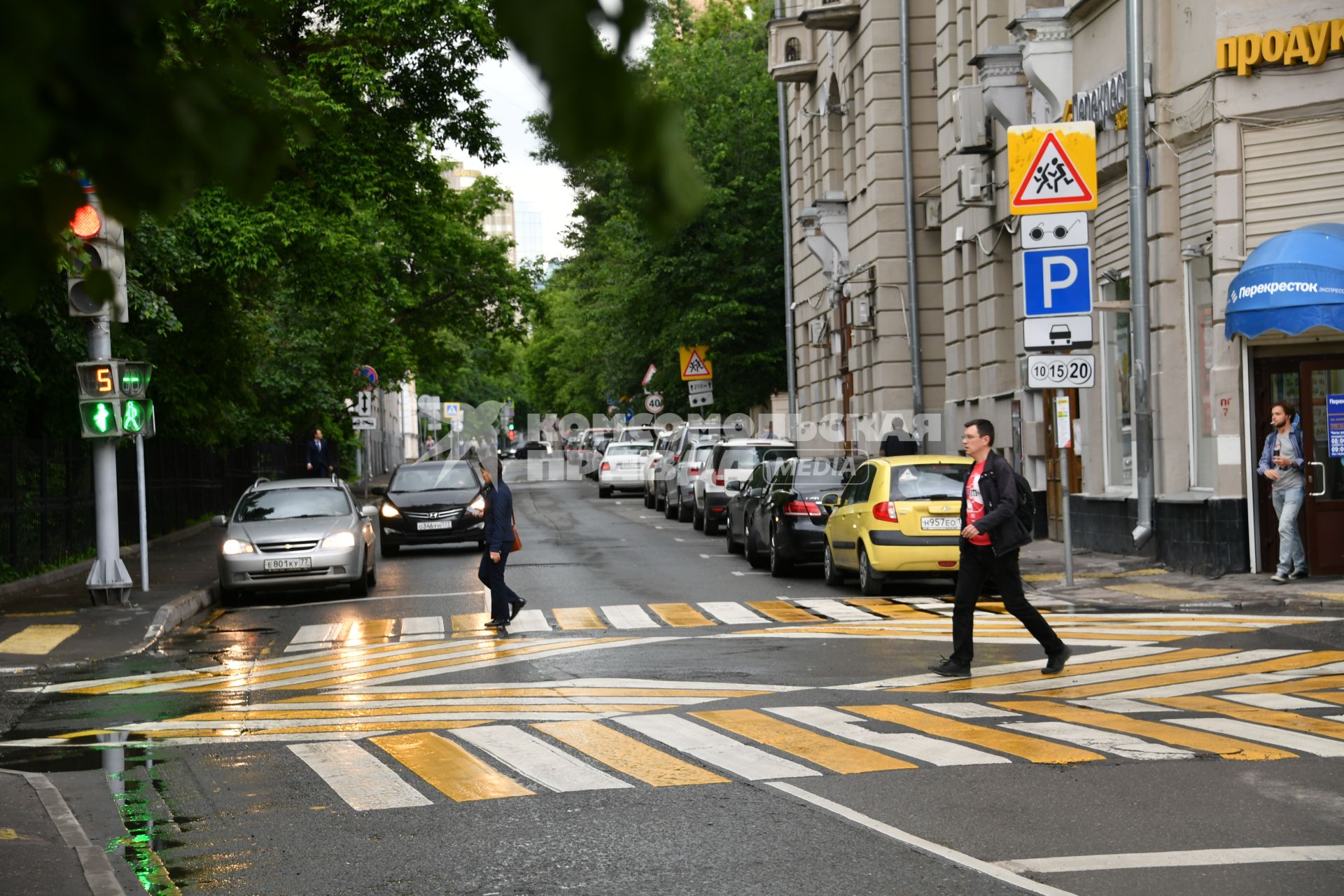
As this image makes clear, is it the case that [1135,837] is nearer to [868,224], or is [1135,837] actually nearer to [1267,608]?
[1267,608]

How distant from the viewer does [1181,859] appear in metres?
6.35

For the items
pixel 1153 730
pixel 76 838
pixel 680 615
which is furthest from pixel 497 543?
pixel 76 838

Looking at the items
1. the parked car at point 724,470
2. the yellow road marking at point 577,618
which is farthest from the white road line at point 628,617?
the parked car at point 724,470

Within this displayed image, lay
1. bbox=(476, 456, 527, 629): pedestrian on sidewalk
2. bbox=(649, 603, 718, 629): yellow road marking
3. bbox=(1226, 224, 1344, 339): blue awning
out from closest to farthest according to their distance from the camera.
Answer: bbox=(476, 456, 527, 629): pedestrian on sidewalk
bbox=(649, 603, 718, 629): yellow road marking
bbox=(1226, 224, 1344, 339): blue awning

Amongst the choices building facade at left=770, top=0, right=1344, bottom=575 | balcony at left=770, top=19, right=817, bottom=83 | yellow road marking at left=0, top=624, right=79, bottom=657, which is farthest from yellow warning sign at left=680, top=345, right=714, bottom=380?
yellow road marking at left=0, top=624, right=79, bottom=657

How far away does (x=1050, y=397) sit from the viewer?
980 inches

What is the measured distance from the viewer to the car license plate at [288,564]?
20250 mm

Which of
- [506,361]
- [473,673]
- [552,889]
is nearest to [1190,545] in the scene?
[473,673]

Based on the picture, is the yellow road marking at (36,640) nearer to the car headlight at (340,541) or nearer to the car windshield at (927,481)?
the car headlight at (340,541)

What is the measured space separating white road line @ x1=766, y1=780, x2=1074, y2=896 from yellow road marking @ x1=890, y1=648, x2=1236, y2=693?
140 inches

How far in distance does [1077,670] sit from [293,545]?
1129cm

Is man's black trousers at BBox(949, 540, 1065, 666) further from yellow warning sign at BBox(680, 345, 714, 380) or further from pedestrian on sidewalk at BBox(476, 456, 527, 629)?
yellow warning sign at BBox(680, 345, 714, 380)

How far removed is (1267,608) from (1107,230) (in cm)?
842

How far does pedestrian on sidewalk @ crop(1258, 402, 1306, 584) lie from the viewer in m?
17.0
